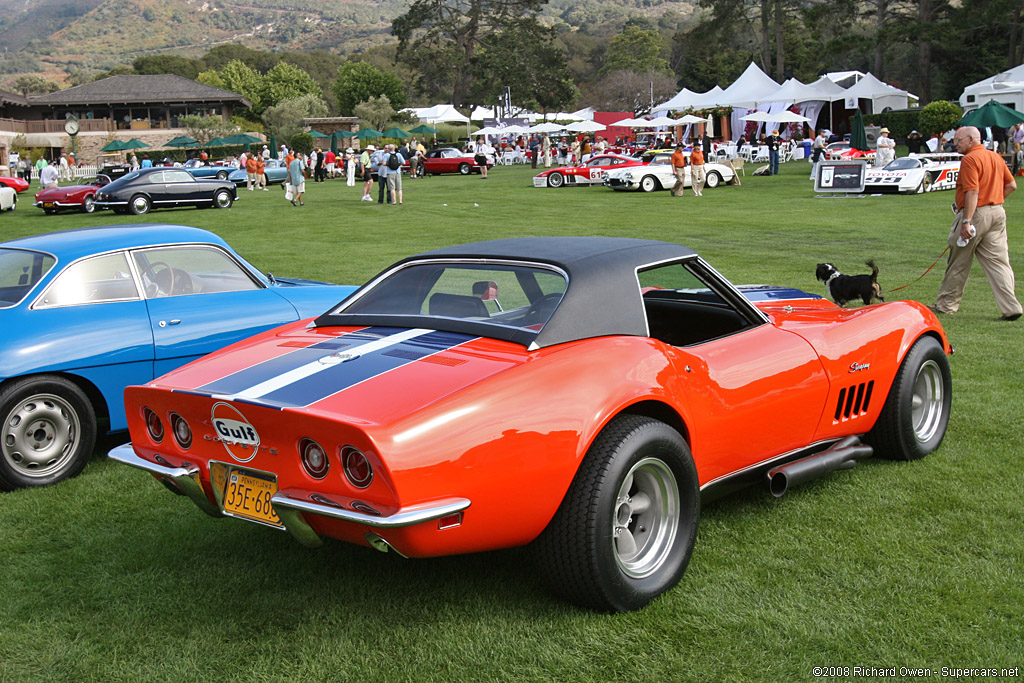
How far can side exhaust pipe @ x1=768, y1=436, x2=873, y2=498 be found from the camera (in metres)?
4.21

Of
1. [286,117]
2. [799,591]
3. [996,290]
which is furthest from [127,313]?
[286,117]

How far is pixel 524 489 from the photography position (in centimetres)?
318

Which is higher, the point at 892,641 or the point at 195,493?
the point at 195,493

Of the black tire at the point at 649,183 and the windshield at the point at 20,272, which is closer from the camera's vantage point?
the windshield at the point at 20,272

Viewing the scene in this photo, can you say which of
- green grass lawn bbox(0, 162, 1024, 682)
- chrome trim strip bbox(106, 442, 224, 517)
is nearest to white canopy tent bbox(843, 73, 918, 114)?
green grass lawn bbox(0, 162, 1024, 682)

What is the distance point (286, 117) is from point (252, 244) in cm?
7751

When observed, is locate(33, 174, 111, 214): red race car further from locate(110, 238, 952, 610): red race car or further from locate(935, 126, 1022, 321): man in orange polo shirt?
locate(110, 238, 952, 610): red race car

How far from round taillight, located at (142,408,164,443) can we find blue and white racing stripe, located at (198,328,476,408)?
35cm

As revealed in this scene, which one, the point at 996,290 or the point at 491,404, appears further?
the point at 996,290

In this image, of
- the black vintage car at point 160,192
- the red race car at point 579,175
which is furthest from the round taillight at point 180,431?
the red race car at point 579,175

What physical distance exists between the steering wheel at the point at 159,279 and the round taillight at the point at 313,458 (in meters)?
3.27

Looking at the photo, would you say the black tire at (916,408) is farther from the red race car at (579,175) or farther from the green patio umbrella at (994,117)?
the red race car at (579,175)

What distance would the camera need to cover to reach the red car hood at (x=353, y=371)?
3188mm

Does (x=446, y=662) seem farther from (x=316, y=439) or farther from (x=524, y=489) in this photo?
(x=316, y=439)
